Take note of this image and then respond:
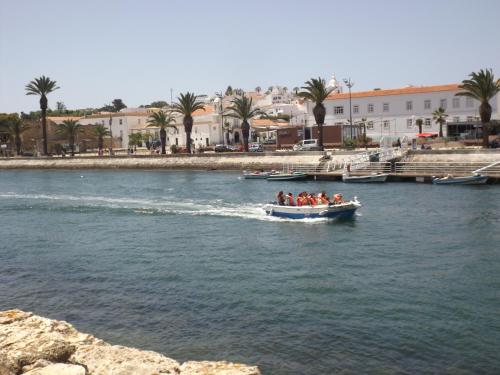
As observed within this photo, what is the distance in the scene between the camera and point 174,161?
86.2 m

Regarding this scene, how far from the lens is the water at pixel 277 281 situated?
1641 centimetres

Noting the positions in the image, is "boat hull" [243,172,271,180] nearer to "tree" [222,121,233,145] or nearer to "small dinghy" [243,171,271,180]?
"small dinghy" [243,171,271,180]

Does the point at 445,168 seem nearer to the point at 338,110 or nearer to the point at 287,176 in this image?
the point at 287,176

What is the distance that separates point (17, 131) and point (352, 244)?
3956 inches

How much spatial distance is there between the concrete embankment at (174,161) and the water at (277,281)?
96.1 ft

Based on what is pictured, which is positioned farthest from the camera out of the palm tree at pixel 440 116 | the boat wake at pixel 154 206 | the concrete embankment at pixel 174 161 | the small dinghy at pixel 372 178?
the palm tree at pixel 440 116

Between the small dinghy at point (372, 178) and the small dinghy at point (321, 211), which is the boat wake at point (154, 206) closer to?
the small dinghy at point (321, 211)

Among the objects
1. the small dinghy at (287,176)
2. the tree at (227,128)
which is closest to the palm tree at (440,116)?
the small dinghy at (287,176)

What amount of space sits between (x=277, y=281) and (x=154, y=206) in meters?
23.7

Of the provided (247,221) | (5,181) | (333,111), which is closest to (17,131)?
(5,181)

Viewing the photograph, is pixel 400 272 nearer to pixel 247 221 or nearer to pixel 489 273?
pixel 489 273

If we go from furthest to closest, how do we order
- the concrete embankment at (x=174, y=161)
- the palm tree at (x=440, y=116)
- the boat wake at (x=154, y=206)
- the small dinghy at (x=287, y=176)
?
the palm tree at (x=440, y=116), the concrete embankment at (x=174, y=161), the small dinghy at (x=287, y=176), the boat wake at (x=154, y=206)

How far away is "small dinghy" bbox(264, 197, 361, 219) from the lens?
117ft

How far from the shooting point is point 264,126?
125 metres
